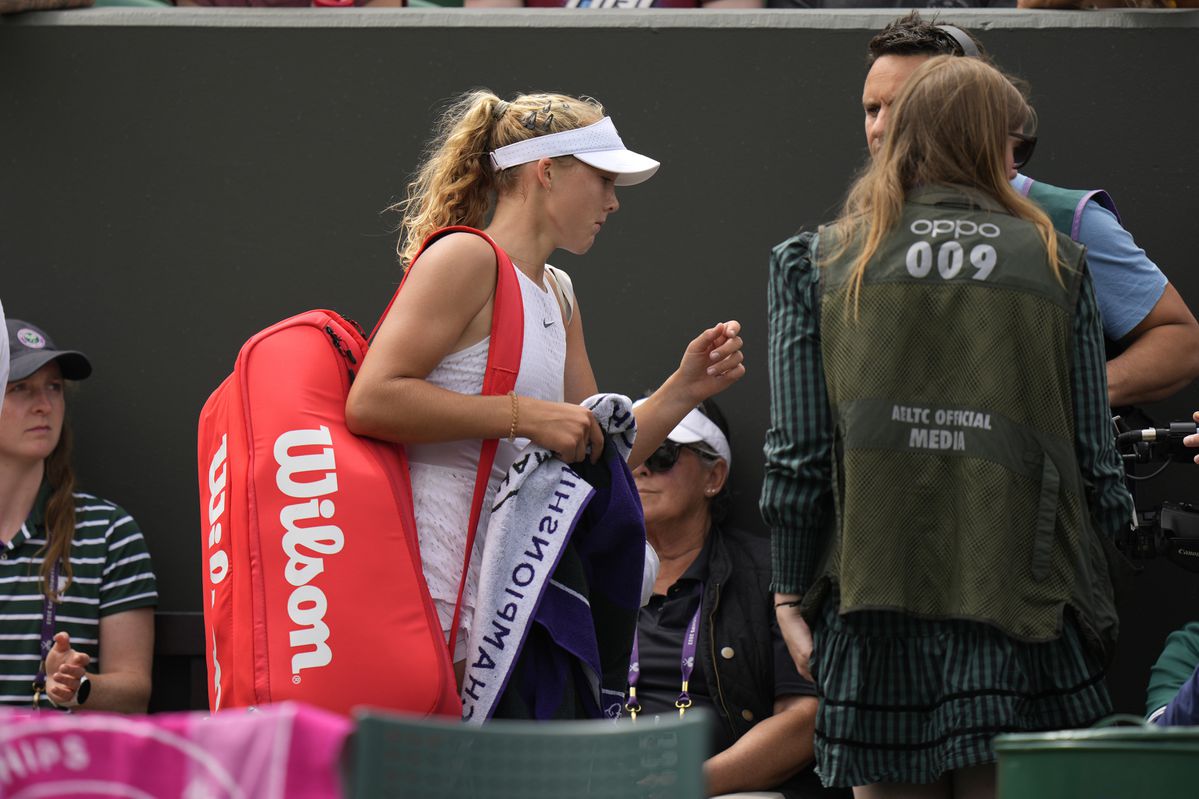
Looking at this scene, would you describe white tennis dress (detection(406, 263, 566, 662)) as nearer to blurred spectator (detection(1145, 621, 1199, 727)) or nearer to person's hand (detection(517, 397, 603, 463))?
person's hand (detection(517, 397, 603, 463))

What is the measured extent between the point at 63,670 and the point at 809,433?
6.54ft

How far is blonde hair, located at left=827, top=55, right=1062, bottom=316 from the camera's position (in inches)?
99.0

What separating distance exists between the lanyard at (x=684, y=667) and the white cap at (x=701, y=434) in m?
0.42

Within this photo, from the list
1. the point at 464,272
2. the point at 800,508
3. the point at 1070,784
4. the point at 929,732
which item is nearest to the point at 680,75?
the point at 464,272

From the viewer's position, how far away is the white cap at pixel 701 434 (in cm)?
396

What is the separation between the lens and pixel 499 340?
105 inches

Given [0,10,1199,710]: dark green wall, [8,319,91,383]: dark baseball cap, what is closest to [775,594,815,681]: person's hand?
[0,10,1199,710]: dark green wall

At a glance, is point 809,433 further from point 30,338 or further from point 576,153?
point 30,338

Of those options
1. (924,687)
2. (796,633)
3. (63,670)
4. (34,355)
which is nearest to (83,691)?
(63,670)

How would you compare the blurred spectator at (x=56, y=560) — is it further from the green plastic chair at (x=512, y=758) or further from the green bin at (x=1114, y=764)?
the green bin at (x=1114, y=764)

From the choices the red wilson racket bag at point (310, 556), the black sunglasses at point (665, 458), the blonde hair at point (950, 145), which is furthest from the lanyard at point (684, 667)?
the blonde hair at point (950, 145)

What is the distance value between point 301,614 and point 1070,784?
1222 mm

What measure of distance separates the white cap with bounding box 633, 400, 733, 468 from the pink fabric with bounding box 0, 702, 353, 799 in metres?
2.45

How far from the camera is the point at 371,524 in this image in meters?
2.46
